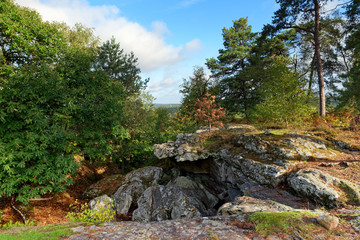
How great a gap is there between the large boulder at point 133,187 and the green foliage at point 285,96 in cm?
1068

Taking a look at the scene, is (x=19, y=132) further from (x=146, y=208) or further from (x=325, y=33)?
(x=325, y=33)

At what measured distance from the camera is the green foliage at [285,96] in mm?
11727

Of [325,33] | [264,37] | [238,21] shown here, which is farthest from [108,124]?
[325,33]

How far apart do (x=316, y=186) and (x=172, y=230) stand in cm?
499

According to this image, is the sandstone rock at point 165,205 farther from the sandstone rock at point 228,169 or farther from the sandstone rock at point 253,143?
the sandstone rock at point 253,143

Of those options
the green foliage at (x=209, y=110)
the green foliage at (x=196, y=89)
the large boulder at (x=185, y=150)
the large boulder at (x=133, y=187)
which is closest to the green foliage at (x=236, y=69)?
the green foliage at (x=196, y=89)

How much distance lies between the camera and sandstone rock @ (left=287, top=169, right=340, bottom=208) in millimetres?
4988

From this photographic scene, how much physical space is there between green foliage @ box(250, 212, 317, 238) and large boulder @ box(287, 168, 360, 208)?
184cm

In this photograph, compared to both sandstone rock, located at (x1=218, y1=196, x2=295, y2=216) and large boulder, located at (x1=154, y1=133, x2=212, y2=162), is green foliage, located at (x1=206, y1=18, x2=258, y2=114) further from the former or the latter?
sandstone rock, located at (x1=218, y1=196, x2=295, y2=216)

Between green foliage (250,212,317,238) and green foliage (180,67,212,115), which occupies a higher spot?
green foliage (180,67,212,115)

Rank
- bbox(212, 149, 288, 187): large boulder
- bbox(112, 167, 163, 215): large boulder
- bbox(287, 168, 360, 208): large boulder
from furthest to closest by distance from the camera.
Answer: bbox(112, 167, 163, 215): large boulder < bbox(212, 149, 288, 187): large boulder < bbox(287, 168, 360, 208): large boulder

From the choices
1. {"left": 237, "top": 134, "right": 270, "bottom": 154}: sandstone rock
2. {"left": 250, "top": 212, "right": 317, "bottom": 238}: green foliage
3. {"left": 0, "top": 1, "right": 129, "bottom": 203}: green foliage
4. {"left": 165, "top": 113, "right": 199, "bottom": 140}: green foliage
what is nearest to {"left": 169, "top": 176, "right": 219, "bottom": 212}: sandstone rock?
{"left": 237, "top": 134, "right": 270, "bottom": 154}: sandstone rock

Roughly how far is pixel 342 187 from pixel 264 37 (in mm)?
15000

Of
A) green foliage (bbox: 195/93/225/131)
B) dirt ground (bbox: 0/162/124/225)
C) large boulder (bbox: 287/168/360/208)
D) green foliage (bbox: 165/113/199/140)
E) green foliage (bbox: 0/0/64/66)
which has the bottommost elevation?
dirt ground (bbox: 0/162/124/225)
